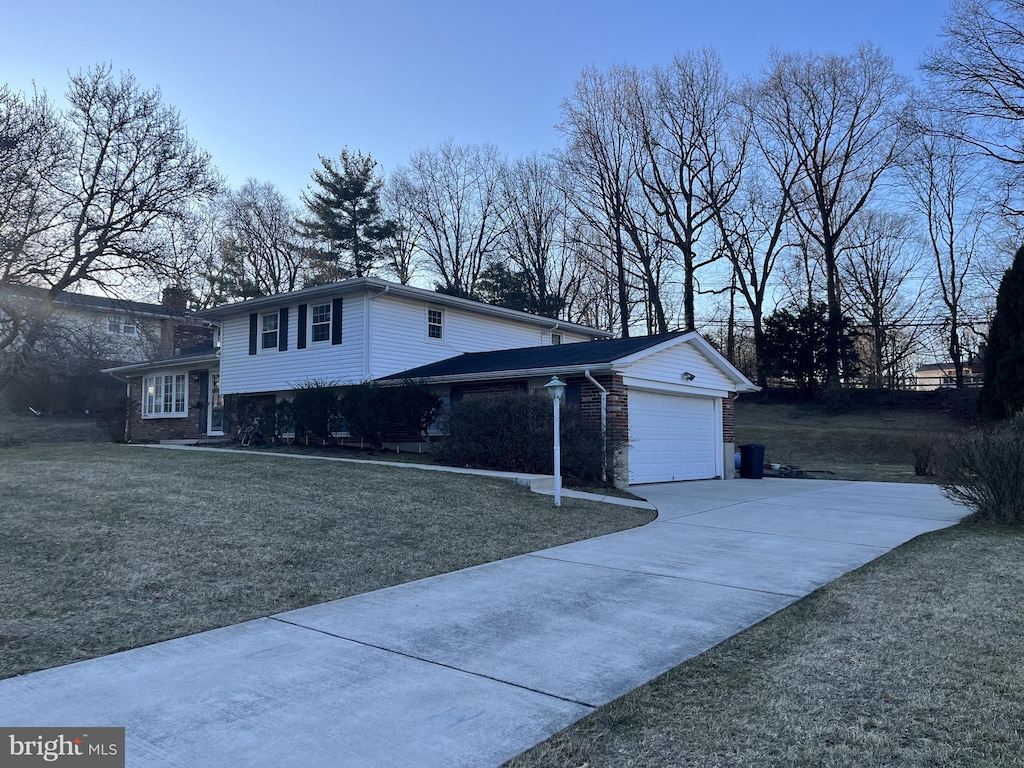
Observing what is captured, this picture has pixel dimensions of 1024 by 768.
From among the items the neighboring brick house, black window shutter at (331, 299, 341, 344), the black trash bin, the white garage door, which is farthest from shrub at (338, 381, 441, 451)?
the neighboring brick house

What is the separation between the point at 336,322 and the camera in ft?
64.5

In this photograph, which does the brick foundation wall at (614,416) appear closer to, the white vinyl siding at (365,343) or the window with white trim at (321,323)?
the white vinyl siding at (365,343)

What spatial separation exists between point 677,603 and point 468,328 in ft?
55.0

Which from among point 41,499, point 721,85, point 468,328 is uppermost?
point 721,85

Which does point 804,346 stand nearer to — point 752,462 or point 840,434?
point 840,434

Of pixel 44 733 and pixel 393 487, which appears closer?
pixel 44 733

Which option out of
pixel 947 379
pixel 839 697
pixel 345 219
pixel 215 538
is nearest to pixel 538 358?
pixel 215 538

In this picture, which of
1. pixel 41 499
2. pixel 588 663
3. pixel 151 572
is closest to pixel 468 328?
pixel 41 499

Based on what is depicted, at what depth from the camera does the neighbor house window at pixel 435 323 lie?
813 inches

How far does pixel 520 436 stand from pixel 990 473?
7.49 meters

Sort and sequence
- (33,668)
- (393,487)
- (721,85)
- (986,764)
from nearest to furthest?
1. (986,764)
2. (33,668)
3. (393,487)
4. (721,85)

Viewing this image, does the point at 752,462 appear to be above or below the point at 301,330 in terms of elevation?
below

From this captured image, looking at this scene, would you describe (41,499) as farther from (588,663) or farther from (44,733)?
(588,663)

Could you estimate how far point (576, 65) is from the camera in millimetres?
32688
